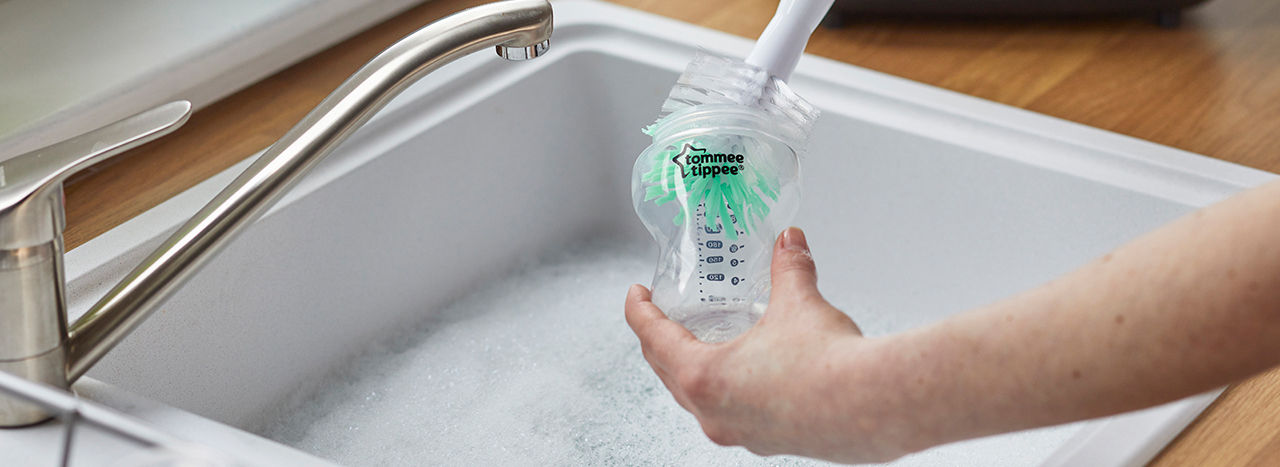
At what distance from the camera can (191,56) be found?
2.90 feet

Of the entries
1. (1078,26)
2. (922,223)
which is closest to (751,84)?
(922,223)

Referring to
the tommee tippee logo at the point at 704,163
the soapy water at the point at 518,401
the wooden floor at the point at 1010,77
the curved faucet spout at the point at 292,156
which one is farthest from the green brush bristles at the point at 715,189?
the wooden floor at the point at 1010,77

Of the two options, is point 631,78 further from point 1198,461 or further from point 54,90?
point 1198,461

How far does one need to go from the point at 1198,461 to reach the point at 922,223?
37 centimetres

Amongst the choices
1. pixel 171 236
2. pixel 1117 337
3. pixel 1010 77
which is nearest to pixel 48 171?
pixel 171 236

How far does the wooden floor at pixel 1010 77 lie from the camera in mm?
863

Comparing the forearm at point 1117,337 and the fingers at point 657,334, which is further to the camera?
the fingers at point 657,334

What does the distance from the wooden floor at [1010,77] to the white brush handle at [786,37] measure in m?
0.36

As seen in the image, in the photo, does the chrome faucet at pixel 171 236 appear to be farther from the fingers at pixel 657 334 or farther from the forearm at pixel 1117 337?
the forearm at pixel 1117 337

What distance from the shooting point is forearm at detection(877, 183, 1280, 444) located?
38 centimetres

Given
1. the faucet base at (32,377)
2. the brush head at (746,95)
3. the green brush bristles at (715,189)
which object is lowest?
the faucet base at (32,377)

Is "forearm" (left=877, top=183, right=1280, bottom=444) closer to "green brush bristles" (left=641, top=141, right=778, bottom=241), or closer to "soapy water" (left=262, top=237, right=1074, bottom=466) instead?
"green brush bristles" (left=641, top=141, right=778, bottom=241)

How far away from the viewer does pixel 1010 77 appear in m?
0.99

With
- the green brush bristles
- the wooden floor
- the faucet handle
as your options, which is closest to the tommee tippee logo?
the green brush bristles
